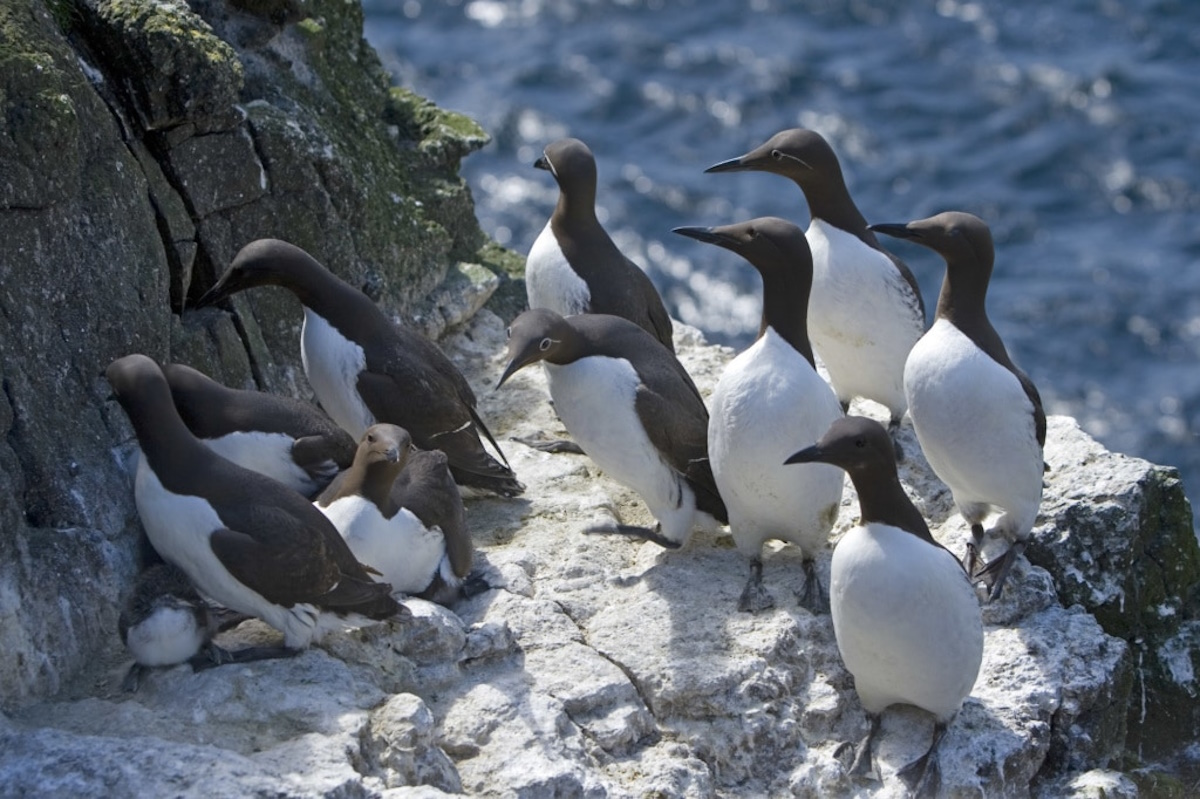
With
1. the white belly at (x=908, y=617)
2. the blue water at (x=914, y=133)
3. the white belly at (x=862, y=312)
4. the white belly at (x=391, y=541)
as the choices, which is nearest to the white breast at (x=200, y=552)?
the white belly at (x=391, y=541)

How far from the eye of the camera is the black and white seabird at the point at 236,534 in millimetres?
6926

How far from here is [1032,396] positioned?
8.14 meters

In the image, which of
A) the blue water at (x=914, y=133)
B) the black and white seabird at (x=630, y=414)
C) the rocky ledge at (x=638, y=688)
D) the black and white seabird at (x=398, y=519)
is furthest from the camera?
the blue water at (x=914, y=133)

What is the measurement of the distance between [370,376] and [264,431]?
803 millimetres

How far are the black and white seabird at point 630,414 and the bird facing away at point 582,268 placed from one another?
112cm

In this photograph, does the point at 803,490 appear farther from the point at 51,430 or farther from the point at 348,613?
the point at 51,430

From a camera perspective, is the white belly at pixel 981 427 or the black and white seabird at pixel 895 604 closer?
the black and white seabird at pixel 895 604

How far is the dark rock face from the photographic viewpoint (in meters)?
7.02

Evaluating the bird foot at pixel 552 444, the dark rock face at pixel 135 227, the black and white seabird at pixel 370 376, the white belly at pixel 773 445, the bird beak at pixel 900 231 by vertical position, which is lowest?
the bird foot at pixel 552 444

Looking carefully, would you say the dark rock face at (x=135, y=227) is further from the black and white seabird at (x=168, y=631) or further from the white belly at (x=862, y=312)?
the white belly at (x=862, y=312)

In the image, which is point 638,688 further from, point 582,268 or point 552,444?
point 582,268

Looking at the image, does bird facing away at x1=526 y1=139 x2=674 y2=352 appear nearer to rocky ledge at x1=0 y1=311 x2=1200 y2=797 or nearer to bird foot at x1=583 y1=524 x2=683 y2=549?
rocky ledge at x1=0 y1=311 x2=1200 y2=797

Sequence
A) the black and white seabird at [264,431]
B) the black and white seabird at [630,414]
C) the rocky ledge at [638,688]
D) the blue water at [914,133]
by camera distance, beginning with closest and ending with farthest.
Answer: the rocky ledge at [638,688] → the black and white seabird at [264,431] → the black and white seabird at [630,414] → the blue water at [914,133]

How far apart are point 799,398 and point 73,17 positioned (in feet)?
12.2
